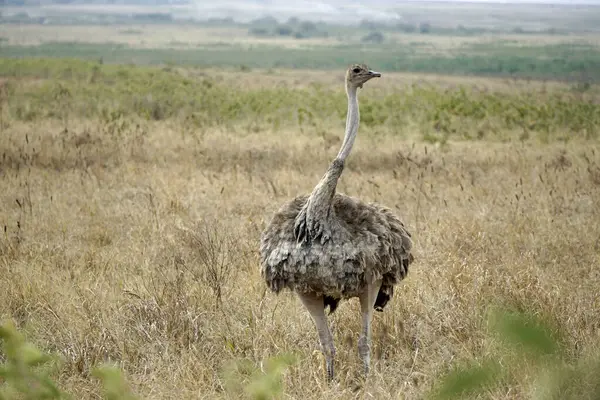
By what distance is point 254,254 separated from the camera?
282 inches

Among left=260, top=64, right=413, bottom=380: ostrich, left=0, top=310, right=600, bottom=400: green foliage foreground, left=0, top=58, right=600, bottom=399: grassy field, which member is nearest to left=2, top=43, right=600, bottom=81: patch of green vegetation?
left=0, top=58, right=600, bottom=399: grassy field

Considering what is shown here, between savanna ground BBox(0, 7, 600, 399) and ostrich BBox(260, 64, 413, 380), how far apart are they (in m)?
0.37

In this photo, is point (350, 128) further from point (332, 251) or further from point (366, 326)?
point (366, 326)

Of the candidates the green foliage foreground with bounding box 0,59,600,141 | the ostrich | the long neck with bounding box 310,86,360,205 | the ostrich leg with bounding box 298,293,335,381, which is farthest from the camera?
the green foliage foreground with bounding box 0,59,600,141

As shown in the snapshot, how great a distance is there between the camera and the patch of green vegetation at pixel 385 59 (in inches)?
2174

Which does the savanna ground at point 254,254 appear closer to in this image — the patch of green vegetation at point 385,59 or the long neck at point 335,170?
the long neck at point 335,170

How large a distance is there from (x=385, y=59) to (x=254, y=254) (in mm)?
64908

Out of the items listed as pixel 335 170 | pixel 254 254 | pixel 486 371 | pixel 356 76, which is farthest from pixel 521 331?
pixel 254 254

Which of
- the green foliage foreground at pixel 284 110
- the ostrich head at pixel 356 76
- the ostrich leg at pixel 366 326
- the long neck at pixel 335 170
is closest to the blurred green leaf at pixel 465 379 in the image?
the long neck at pixel 335 170

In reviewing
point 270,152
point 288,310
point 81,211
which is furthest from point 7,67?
point 288,310

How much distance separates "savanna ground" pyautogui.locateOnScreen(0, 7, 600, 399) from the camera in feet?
15.7

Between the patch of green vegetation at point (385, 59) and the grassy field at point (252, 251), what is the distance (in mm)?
32507

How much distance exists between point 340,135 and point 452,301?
420 inches

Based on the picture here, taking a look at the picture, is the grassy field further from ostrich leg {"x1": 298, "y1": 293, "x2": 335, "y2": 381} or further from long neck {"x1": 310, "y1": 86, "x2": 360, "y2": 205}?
long neck {"x1": 310, "y1": 86, "x2": 360, "y2": 205}
